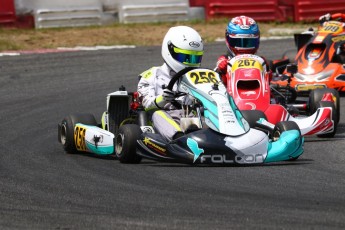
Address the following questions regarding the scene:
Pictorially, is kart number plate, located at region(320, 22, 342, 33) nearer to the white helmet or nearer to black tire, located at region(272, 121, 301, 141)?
the white helmet

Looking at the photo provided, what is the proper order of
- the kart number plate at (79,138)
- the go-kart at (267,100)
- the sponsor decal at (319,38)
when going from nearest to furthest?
the kart number plate at (79,138), the go-kart at (267,100), the sponsor decal at (319,38)

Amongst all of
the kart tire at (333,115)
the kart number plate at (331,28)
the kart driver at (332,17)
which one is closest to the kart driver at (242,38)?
the kart tire at (333,115)

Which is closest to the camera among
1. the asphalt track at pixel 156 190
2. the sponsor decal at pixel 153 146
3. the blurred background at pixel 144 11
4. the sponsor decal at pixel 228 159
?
the asphalt track at pixel 156 190

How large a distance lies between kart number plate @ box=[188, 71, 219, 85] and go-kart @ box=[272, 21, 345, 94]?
4126mm

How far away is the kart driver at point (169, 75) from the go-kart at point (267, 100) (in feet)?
3.58

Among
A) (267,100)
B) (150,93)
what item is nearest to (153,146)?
(150,93)

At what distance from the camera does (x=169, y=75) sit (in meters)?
9.10

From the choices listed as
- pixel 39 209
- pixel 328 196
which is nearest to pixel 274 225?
Answer: pixel 328 196

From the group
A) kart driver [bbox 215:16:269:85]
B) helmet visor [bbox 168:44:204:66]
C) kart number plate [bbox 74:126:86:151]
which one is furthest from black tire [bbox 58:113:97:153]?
kart driver [bbox 215:16:269:85]

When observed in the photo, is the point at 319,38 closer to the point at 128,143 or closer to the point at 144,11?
the point at 128,143

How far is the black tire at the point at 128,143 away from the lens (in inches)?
325

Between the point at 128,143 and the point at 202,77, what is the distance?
85 centimetres

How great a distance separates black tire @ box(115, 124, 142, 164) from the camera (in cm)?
827

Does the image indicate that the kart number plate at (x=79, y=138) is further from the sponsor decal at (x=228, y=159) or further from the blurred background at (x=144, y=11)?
the blurred background at (x=144, y=11)
